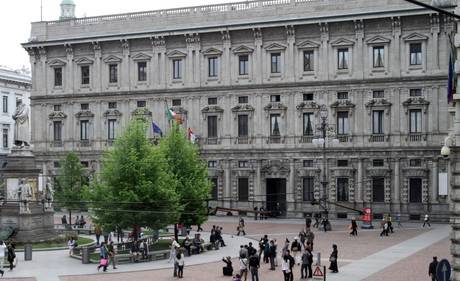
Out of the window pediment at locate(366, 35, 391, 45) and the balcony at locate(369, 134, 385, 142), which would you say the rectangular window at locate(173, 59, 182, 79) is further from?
the balcony at locate(369, 134, 385, 142)

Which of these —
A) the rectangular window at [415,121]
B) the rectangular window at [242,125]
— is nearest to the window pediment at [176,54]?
the rectangular window at [242,125]

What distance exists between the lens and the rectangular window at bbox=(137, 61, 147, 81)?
71812 mm

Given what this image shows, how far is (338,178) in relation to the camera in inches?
2511

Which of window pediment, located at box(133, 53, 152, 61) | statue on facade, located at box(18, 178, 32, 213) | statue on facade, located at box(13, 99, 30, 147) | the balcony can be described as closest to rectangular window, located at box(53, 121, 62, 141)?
window pediment, located at box(133, 53, 152, 61)

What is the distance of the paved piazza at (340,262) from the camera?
33.4m

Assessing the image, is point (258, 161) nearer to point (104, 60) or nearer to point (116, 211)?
point (104, 60)

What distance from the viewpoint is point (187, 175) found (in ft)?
157

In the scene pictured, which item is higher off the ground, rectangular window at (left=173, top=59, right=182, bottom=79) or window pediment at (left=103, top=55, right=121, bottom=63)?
window pediment at (left=103, top=55, right=121, bottom=63)

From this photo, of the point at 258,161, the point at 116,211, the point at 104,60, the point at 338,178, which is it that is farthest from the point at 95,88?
the point at 116,211

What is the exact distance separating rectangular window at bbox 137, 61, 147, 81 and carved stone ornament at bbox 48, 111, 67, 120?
30.3ft

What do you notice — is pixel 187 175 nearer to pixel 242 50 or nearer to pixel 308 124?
pixel 308 124

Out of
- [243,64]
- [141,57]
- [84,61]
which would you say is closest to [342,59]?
[243,64]

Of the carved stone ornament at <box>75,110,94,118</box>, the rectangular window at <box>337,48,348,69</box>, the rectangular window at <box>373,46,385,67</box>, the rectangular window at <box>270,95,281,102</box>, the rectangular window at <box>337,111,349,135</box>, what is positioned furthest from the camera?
the carved stone ornament at <box>75,110,94,118</box>

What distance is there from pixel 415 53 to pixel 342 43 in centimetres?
624
